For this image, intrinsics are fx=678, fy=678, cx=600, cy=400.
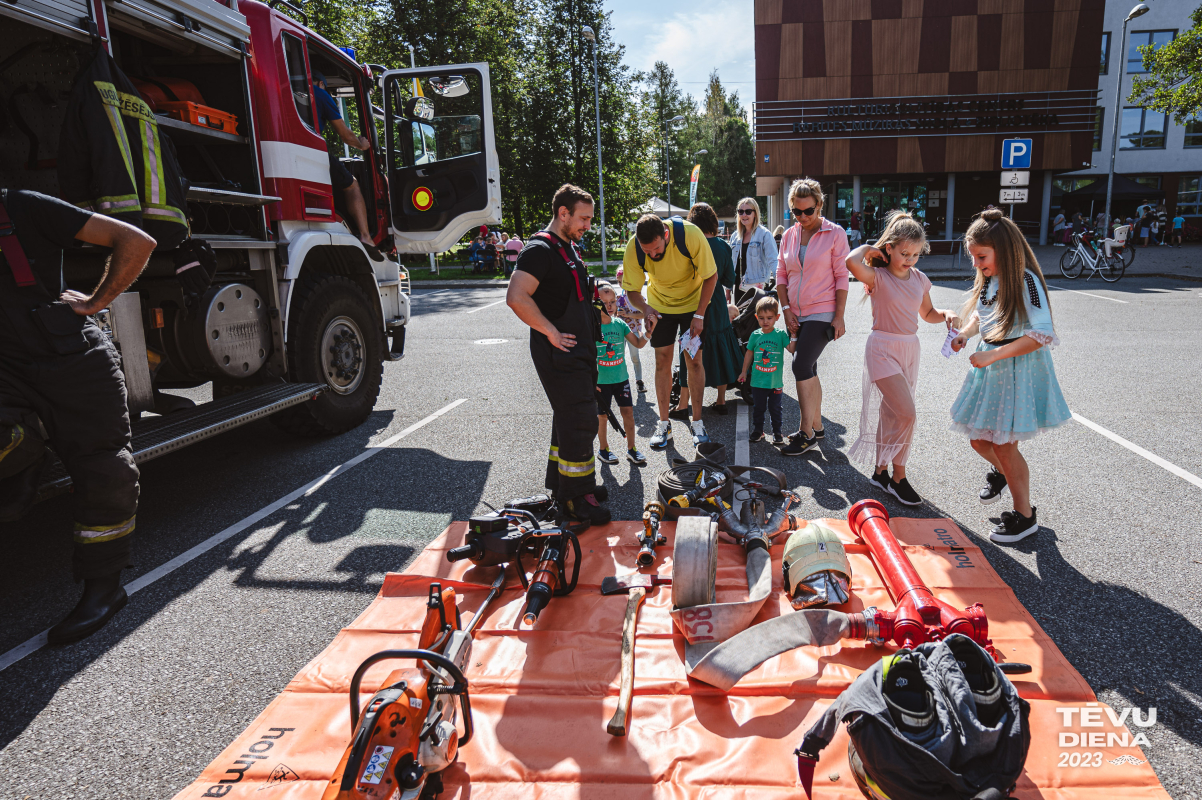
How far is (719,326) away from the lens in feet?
20.9

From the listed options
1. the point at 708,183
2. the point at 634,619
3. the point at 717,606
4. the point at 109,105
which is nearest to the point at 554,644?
the point at 634,619

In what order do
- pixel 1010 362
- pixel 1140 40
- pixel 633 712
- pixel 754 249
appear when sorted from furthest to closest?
pixel 1140 40, pixel 754 249, pixel 1010 362, pixel 633 712

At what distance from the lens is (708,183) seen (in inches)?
2574

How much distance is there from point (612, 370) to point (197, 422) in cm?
294

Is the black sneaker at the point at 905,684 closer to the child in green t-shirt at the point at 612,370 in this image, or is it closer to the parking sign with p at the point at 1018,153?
the child in green t-shirt at the point at 612,370

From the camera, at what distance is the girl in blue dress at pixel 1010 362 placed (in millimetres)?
3699

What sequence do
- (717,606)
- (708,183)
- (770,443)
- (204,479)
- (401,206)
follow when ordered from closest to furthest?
(717,606) < (204,479) < (770,443) < (401,206) < (708,183)

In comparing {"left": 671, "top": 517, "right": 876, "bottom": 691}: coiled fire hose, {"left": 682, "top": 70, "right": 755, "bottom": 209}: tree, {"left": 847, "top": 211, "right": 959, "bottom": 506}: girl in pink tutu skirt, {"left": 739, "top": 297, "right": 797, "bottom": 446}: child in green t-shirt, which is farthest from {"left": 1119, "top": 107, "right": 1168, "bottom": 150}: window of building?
{"left": 671, "top": 517, "right": 876, "bottom": 691}: coiled fire hose

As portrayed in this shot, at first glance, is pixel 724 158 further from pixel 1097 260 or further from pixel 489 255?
pixel 1097 260

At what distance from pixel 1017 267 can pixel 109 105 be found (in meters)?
5.05

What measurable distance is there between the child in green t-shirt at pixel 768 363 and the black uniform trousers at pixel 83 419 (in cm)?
442

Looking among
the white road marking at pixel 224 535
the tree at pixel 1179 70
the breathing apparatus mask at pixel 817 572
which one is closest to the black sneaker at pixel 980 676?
the breathing apparatus mask at pixel 817 572

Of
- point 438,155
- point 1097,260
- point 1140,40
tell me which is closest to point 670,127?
point 1140,40

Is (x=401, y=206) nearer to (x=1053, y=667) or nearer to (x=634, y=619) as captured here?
(x=634, y=619)
